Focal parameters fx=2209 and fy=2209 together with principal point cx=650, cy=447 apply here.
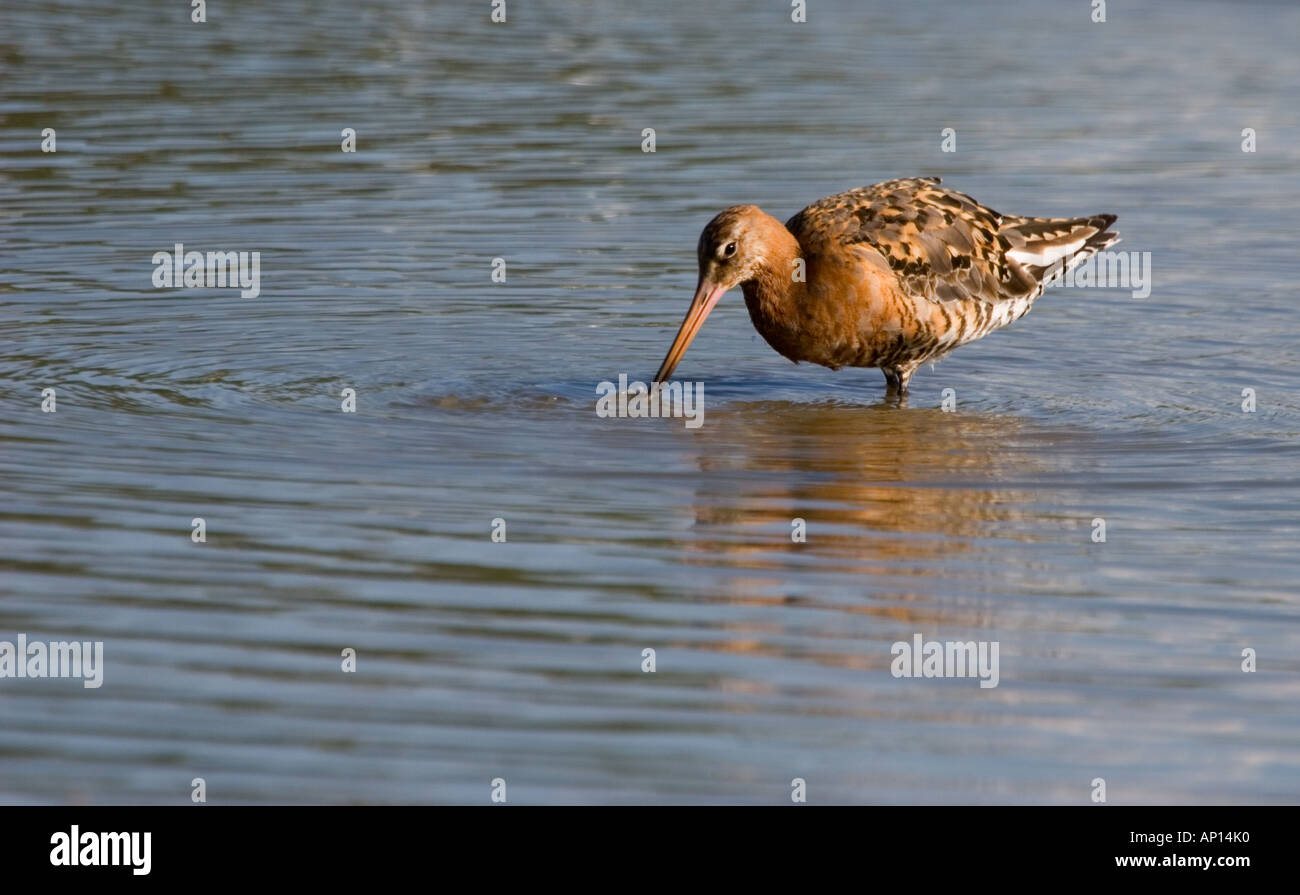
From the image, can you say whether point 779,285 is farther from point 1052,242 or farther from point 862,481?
point 1052,242

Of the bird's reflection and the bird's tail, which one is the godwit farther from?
the bird's reflection

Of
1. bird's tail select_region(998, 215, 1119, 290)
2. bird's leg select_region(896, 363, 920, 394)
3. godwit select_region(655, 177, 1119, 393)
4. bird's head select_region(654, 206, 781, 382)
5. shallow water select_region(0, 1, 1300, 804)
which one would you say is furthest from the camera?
bird's tail select_region(998, 215, 1119, 290)

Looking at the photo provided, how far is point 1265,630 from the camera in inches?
258

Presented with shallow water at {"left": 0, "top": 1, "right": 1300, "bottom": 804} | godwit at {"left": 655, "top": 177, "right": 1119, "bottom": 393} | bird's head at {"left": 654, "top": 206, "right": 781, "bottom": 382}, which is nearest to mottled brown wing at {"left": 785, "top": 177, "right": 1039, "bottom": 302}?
godwit at {"left": 655, "top": 177, "right": 1119, "bottom": 393}

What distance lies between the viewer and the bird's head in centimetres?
962

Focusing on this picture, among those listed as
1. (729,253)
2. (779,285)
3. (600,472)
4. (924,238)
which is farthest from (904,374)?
(600,472)

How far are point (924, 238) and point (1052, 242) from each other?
3.97 ft

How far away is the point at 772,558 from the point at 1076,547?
1.05m

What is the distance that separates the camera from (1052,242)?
446 inches

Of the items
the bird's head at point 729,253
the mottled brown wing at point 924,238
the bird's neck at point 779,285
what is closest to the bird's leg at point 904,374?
the mottled brown wing at point 924,238

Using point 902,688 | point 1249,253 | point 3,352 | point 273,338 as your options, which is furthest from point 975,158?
point 902,688

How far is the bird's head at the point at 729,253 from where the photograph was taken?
31.6ft
